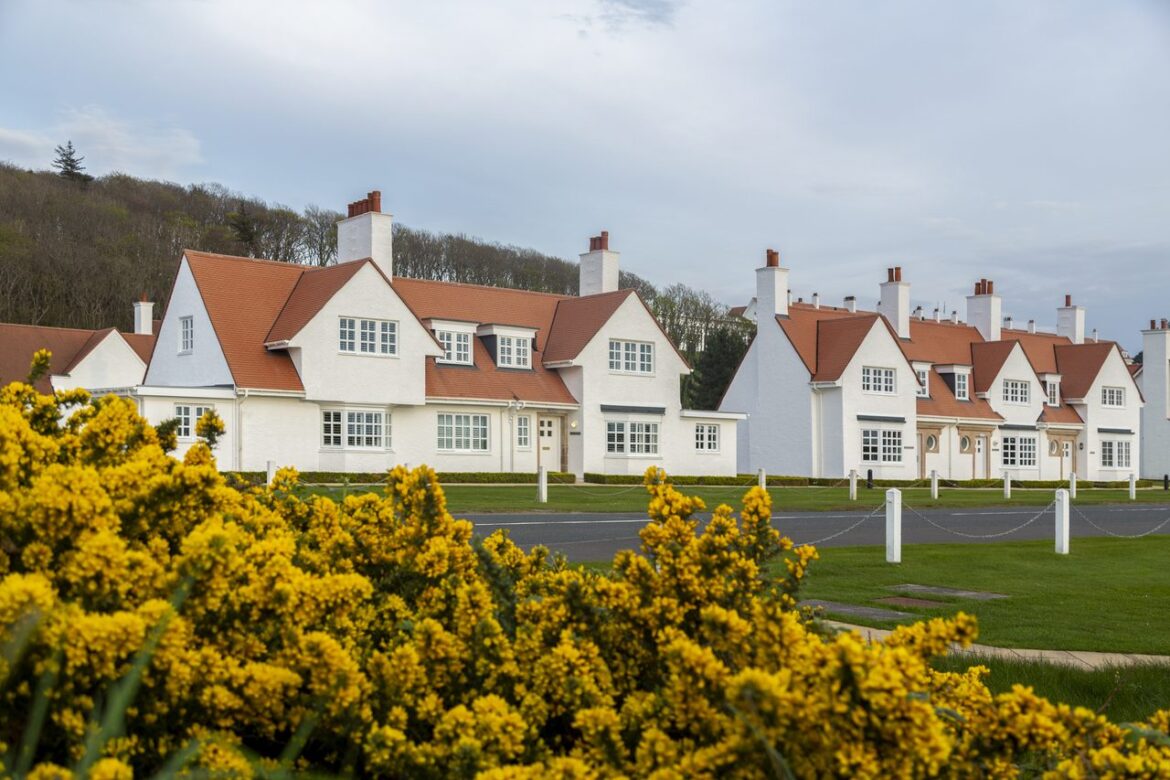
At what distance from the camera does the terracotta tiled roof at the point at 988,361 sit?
194 ft

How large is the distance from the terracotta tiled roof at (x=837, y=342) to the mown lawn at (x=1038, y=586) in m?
28.8

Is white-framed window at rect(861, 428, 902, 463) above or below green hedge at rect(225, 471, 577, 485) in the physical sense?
above

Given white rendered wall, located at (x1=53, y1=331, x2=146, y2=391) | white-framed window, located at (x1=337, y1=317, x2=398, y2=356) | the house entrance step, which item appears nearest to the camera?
the house entrance step

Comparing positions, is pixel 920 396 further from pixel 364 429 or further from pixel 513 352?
pixel 364 429

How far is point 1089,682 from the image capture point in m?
8.29

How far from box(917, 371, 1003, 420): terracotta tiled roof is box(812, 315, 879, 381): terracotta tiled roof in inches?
227

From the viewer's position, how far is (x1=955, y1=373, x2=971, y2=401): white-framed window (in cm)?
5856

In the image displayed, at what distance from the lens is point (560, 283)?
93.8m

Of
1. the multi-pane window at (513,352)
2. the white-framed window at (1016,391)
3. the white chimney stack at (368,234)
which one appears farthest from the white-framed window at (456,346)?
the white-framed window at (1016,391)

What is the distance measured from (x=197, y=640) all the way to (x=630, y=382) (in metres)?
42.2

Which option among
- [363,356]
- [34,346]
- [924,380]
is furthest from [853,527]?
[34,346]

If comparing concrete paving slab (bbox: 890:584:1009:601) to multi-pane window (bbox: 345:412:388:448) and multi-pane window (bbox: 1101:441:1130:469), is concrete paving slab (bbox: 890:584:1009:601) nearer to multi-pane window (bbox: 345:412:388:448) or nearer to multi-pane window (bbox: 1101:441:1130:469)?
multi-pane window (bbox: 345:412:388:448)

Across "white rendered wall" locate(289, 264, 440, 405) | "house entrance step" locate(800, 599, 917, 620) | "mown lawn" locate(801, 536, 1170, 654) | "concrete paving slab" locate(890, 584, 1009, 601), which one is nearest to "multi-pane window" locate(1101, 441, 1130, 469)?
"white rendered wall" locate(289, 264, 440, 405)

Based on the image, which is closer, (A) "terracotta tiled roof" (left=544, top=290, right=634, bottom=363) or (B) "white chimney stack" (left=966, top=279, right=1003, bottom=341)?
(A) "terracotta tiled roof" (left=544, top=290, right=634, bottom=363)
